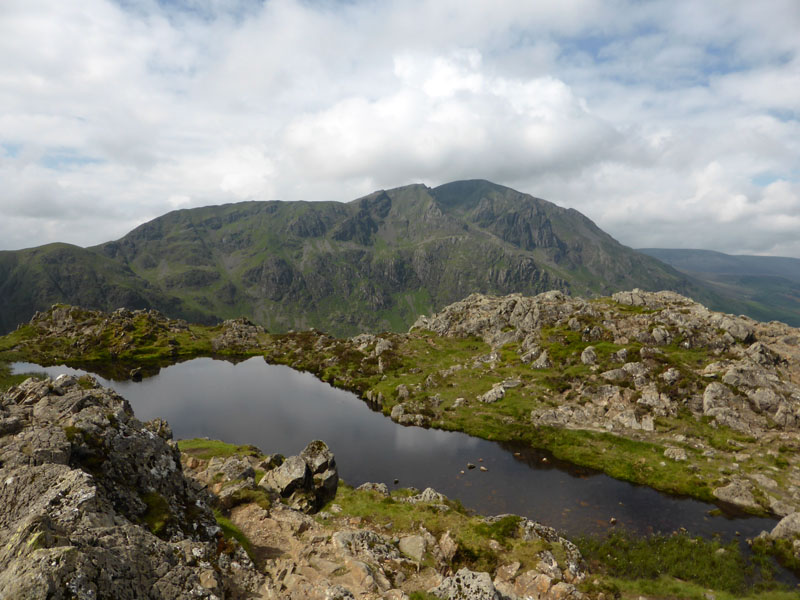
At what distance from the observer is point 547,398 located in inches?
3307

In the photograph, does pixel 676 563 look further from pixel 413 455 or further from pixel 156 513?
pixel 156 513

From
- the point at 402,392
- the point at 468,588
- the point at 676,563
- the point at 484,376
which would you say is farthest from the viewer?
the point at 484,376

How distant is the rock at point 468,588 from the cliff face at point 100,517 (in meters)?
11.3

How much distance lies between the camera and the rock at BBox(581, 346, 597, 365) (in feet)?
302

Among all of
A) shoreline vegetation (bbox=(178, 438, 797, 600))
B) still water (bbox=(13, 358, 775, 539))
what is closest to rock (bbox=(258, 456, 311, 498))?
shoreline vegetation (bbox=(178, 438, 797, 600))

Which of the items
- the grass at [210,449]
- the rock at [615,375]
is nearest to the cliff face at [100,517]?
the grass at [210,449]

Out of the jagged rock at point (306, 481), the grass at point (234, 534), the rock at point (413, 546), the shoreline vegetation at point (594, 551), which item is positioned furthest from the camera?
the jagged rock at point (306, 481)

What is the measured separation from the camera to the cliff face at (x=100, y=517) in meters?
11.1

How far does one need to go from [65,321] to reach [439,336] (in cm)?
18985

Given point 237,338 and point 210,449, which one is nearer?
point 210,449

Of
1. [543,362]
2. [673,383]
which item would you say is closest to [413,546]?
[673,383]

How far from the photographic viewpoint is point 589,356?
9312 centimetres

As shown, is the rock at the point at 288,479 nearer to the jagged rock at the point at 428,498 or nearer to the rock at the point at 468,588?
the jagged rock at the point at 428,498

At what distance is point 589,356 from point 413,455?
182ft
